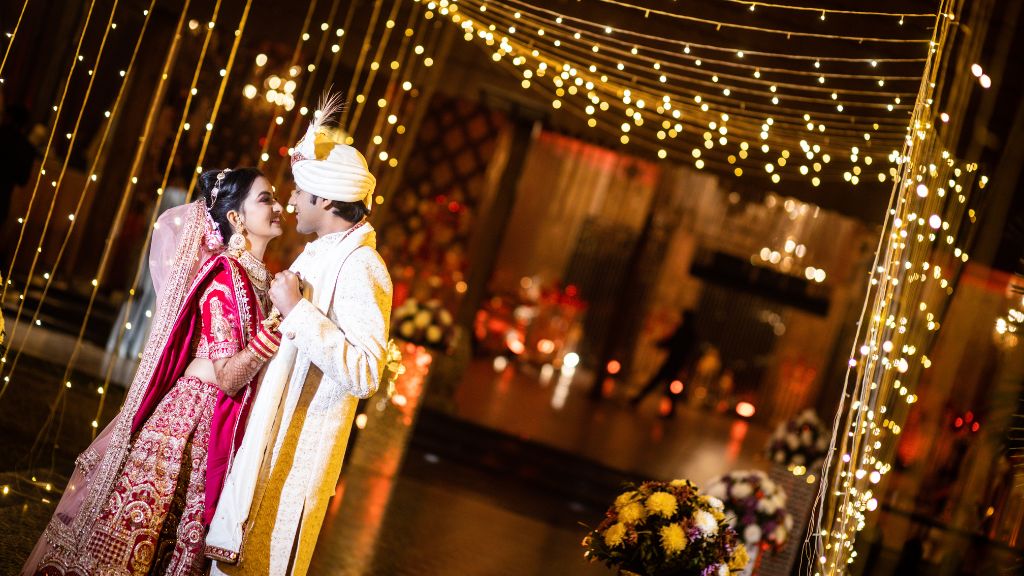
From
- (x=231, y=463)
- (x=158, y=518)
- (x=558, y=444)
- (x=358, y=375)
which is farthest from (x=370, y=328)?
(x=558, y=444)

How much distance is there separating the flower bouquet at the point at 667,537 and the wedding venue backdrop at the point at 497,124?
391 millimetres

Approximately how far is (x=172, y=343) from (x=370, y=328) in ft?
1.84

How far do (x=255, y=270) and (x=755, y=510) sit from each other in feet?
10.9

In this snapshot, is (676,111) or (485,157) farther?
(485,157)

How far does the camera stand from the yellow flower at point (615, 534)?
12.0ft

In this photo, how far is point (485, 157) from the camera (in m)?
10.8

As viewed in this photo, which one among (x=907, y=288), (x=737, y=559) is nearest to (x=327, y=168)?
(x=737, y=559)

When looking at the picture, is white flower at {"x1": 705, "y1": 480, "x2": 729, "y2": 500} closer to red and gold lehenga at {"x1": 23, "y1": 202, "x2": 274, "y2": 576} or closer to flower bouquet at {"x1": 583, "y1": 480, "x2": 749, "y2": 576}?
flower bouquet at {"x1": 583, "y1": 480, "x2": 749, "y2": 576}

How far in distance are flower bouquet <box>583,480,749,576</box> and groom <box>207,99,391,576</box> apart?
4.05 feet

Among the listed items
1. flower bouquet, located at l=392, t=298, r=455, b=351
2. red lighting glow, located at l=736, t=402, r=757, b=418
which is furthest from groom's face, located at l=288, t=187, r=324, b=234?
red lighting glow, located at l=736, t=402, r=757, b=418

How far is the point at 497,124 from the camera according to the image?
11.0 metres

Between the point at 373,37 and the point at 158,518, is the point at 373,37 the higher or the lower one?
the higher one

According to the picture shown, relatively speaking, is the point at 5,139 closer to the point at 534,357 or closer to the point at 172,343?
the point at 172,343

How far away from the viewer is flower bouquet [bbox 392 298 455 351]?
809 centimetres
